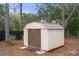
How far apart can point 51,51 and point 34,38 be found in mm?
264

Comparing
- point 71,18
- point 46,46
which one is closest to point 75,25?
point 71,18

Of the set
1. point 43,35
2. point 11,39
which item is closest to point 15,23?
point 11,39

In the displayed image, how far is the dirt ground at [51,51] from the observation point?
5117 millimetres

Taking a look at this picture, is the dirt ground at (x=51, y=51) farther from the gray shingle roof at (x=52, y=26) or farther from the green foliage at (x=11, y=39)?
the gray shingle roof at (x=52, y=26)

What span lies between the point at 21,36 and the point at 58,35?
1.49 feet

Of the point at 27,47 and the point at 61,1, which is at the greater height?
the point at 61,1

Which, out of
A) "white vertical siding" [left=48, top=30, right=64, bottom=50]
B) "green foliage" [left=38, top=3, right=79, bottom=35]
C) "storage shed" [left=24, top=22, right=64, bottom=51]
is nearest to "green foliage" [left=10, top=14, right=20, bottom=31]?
"storage shed" [left=24, top=22, right=64, bottom=51]

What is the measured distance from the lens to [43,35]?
511cm

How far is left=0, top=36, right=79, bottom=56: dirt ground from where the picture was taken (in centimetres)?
512

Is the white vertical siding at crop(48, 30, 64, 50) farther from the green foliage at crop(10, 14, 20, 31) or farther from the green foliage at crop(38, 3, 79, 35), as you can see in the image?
the green foliage at crop(10, 14, 20, 31)

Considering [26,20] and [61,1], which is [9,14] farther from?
[61,1]

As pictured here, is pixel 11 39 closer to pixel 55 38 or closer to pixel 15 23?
pixel 15 23

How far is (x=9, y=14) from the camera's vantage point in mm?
5129

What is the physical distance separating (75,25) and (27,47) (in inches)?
25.5
